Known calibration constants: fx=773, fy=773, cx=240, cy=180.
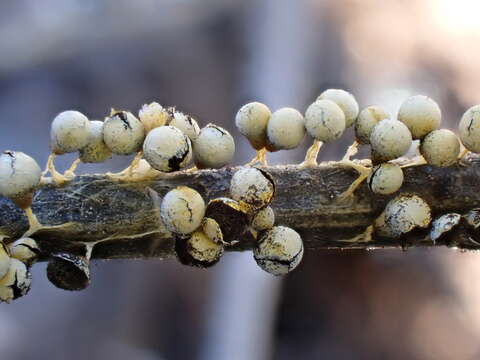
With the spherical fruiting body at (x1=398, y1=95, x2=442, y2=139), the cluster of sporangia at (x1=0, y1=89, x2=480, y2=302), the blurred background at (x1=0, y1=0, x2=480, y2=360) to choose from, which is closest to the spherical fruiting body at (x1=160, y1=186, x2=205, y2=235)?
the cluster of sporangia at (x1=0, y1=89, x2=480, y2=302)

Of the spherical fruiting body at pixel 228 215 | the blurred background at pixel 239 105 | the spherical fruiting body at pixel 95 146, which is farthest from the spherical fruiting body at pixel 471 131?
the blurred background at pixel 239 105

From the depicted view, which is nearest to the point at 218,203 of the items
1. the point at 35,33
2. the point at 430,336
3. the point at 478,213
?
the point at 478,213

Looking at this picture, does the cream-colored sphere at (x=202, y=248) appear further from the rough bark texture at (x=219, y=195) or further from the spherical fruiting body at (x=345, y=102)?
the spherical fruiting body at (x=345, y=102)

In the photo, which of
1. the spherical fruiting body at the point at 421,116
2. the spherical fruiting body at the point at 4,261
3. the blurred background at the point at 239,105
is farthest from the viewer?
the blurred background at the point at 239,105

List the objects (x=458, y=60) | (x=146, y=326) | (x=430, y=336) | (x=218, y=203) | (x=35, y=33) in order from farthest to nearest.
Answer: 1. (x=35, y=33)
2. (x=458, y=60)
3. (x=146, y=326)
4. (x=430, y=336)
5. (x=218, y=203)

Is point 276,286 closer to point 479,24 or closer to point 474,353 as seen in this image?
point 474,353

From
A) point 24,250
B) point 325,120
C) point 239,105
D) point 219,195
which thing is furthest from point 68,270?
point 239,105

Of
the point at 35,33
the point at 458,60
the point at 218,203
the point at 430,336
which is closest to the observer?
the point at 218,203
